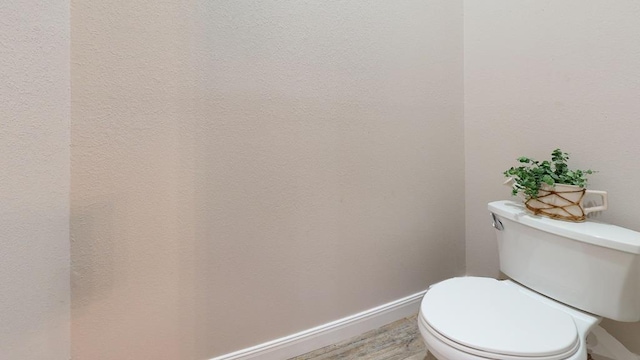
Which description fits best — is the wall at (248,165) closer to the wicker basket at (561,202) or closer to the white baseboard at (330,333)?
the white baseboard at (330,333)

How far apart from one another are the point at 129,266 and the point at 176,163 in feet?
1.28

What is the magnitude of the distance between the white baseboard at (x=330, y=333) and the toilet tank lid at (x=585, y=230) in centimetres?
69

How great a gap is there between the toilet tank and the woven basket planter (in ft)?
0.12

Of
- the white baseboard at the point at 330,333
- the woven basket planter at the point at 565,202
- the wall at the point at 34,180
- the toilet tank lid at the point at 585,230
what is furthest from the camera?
the white baseboard at the point at 330,333

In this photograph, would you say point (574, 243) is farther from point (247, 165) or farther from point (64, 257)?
point (64, 257)

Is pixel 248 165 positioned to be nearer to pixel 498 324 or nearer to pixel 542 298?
pixel 498 324

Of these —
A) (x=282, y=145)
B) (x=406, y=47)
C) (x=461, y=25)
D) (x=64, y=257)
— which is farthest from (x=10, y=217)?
(x=461, y=25)

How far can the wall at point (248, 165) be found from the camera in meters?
0.93

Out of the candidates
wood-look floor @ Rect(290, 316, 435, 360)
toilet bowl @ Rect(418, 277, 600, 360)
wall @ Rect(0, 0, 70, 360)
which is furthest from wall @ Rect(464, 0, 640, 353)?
wall @ Rect(0, 0, 70, 360)

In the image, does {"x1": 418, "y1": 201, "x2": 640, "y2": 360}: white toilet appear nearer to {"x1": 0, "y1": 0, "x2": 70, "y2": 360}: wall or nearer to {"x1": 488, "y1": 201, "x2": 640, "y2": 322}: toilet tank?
{"x1": 488, "y1": 201, "x2": 640, "y2": 322}: toilet tank

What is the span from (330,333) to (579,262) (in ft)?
3.34

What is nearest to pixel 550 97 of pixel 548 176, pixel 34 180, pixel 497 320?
pixel 548 176

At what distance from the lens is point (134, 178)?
963 mm

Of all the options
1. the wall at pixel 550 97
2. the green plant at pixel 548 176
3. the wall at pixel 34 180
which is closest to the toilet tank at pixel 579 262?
the green plant at pixel 548 176
